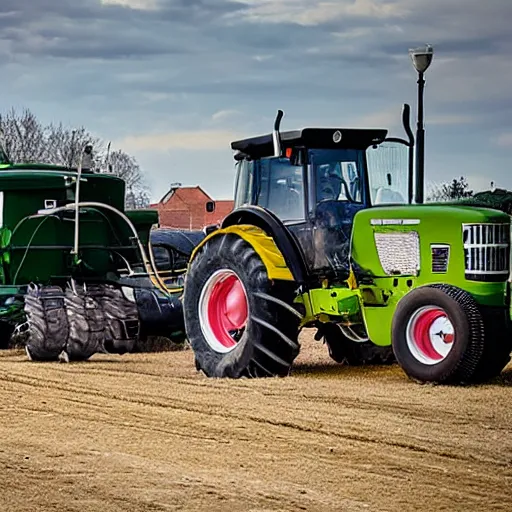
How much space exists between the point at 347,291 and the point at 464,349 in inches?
55.6

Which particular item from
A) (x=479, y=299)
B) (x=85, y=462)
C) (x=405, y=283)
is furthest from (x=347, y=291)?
(x=85, y=462)

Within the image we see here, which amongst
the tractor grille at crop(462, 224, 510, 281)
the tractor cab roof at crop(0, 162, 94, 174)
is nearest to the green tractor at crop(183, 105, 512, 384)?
the tractor grille at crop(462, 224, 510, 281)

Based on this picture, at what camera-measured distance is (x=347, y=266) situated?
478 inches

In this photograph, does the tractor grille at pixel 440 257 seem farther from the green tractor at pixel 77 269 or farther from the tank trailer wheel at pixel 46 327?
the tank trailer wheel at pixel 46 327

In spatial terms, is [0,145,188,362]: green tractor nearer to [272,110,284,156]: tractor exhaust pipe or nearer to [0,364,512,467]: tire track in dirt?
[0,364,512,467]: tire track in dirt

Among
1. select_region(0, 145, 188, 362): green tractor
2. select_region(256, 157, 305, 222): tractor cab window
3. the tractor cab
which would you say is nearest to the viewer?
the tractor cab

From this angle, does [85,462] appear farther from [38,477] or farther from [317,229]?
[317,229]

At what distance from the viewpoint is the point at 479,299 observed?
1113cm

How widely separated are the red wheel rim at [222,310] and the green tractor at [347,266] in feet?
0.04

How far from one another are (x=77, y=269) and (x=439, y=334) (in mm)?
6016

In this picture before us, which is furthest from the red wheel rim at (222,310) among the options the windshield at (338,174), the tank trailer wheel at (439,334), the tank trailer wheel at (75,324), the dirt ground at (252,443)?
the tank trailer wheel at (439,334)

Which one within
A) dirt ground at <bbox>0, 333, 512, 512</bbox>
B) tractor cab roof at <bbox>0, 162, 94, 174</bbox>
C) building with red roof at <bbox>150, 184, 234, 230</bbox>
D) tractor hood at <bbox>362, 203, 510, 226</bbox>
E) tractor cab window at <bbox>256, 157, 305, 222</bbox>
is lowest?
dirt ground at <bbox>0, 333, 512, 512</bbox>

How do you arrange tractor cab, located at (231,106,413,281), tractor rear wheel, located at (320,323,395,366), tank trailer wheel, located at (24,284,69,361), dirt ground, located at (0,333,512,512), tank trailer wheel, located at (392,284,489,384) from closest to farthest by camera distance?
dirt ground, located at (0,333,512,512) → tank trailer wheel, located at (392,284,489,384) → tractor cab, located at (231,106,413,281) → tractor rear wheel, located at (320,323,395,366) → tank trailer wheel, located at (24,284,69,361)

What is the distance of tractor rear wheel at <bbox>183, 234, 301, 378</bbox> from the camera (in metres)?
11.9
